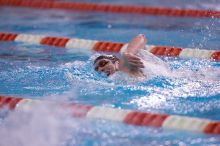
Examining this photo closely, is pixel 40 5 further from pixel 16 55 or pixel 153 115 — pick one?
pixel 153 115

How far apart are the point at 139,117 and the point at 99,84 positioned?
972 millimetres

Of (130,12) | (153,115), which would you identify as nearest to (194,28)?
(130,12)

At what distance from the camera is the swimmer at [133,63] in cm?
427

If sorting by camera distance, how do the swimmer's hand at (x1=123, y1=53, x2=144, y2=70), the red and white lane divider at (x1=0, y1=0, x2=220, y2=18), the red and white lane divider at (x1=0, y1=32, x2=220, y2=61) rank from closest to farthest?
the swimmer's hand at (x1=123, y1=53, x2=144, y2=70) < the red and white lane divider at (x1=0, y1=32, x2=220, y2=61) < the red and white lane divider at (x1=0, y1=0, x2=220, y2=18)

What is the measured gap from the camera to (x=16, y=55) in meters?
5.72

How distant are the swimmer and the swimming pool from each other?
10 centimetres

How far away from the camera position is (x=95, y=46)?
5910 millimetres

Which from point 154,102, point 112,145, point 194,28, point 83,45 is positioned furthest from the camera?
point 194,28

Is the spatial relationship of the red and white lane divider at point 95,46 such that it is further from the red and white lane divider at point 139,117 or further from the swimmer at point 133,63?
the red and white lane divider at point 139,117

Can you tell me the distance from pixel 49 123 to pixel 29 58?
1.97 meters

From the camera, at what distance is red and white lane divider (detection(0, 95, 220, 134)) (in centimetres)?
346

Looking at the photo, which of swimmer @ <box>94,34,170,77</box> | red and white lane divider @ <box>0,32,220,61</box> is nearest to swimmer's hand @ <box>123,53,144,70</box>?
swimmer @ <box>94,34,170,77</box>

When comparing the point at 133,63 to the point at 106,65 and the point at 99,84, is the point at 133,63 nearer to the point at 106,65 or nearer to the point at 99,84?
the point at 106,65

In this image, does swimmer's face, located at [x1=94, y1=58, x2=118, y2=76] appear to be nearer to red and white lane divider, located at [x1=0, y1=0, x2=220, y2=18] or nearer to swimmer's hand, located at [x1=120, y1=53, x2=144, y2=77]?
swimmer's hand, located at [x1=120, y1=53, x2=144, y2=77]
